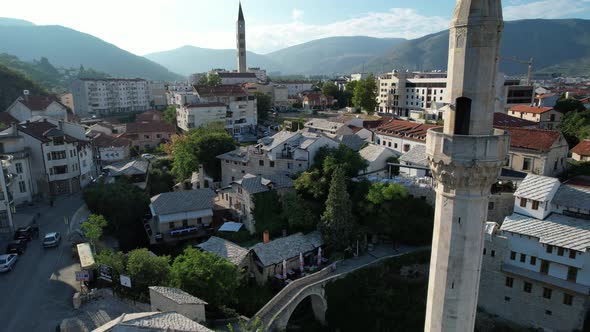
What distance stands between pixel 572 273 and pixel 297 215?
2054 centimetres

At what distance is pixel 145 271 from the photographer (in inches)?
920

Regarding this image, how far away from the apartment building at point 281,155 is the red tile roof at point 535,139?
17486 millimetres

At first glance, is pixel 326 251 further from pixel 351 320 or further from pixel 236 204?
pixel 236 204

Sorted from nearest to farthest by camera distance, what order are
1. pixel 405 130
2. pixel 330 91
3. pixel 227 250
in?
pixel 227 250
pixel 405 130
pixel 330 91

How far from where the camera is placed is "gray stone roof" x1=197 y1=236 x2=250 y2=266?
99.2 ft

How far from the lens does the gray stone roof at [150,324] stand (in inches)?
628

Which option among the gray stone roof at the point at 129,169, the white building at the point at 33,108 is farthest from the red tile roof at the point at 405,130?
the white building at the point at 33,108

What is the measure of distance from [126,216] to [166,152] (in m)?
26.4

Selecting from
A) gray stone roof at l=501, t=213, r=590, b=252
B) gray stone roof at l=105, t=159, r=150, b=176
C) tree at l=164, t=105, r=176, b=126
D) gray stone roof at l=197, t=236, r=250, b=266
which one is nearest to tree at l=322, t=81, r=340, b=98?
tree at l=164, t=105, r=176, b=126

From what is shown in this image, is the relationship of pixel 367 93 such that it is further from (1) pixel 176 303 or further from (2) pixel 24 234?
(1) pixel 176 303

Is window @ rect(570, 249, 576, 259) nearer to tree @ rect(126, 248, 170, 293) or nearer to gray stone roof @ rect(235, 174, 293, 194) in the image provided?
gray stone roof @ rect(235, 174, 293, 194)

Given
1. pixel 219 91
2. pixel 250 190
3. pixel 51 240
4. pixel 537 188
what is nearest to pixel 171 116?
pixel 219 91

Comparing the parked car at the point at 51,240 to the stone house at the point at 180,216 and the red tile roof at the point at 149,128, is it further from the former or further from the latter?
the red tile roof at the point at 149,128

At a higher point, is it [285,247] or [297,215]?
[297,215]
